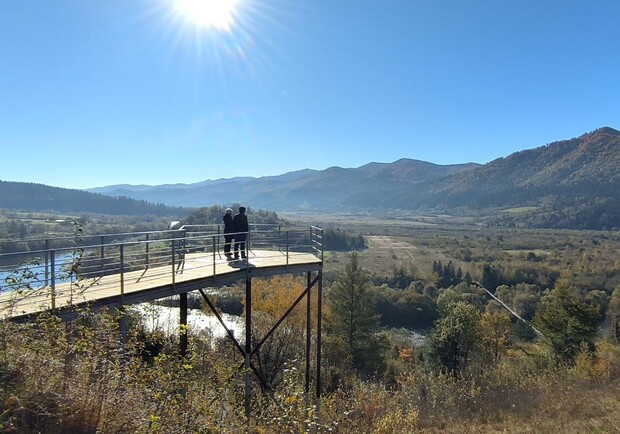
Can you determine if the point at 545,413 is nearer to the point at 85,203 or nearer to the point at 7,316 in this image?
the point at 7,316

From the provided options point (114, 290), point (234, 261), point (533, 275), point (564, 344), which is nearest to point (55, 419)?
point (114, 290)

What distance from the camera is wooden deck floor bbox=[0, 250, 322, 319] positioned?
738 centimetres

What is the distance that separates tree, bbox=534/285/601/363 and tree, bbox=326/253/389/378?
513 inches

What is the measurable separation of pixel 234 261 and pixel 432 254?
124m

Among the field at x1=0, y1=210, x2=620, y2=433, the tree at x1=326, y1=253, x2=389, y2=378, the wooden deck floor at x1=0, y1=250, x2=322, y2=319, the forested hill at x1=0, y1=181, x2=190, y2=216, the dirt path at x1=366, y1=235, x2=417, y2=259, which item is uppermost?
the forested hill at x1=0, y1=181, x2=190, y2=216

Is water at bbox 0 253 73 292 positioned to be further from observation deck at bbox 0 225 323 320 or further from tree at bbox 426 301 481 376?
tree at bbox 426 301 481 376

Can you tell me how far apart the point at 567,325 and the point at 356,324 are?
16228 millimetres

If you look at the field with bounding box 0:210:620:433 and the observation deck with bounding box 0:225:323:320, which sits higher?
the observation deck with bounding box 0:225:323:320

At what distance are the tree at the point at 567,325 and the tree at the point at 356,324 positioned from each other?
13.0 metres

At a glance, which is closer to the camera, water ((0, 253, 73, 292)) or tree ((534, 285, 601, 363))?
water ((0, 253, 73, 292))

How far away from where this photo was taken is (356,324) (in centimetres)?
3412

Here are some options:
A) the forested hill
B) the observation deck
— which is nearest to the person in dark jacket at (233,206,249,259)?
the observation deck

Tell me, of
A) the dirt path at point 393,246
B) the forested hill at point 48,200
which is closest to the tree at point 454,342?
the dirt path at point 393,246

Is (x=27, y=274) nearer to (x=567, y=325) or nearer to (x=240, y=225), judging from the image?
(x=240, y=225)
